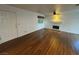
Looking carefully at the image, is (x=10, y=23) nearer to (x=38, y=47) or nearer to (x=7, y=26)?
(x=7, y=26)

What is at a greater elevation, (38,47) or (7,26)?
(7,26)

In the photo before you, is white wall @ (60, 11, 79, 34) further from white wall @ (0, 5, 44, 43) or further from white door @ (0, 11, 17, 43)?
white door @ (0, 11, 17, 43)

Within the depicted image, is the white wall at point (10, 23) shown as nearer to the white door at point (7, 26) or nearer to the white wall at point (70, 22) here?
the white door at point (7, 26)

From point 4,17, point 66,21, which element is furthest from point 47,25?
point 4,17

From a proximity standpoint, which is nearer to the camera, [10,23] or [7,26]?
[7,26]

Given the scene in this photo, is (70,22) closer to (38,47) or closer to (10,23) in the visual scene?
(10,23)

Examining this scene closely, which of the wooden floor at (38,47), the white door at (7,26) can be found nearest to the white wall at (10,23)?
the white door at (7,26)

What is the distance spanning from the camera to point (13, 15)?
3.46m

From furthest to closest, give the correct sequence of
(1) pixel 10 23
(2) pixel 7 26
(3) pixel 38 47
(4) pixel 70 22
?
1. (4) pixel 70 22
2. (1) pixel 10 23
3. (2) pixel 7 26
4. (3) pixel 38 47

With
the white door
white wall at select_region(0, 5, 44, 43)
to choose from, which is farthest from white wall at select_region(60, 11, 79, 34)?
the white door

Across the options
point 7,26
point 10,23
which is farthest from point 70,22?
point 7,26

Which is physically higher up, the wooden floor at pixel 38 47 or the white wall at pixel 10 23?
the white wall at pixel 10 23

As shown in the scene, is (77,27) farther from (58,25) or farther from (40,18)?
(40,18)

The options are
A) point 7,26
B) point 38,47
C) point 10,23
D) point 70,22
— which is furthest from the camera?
point 70,22
